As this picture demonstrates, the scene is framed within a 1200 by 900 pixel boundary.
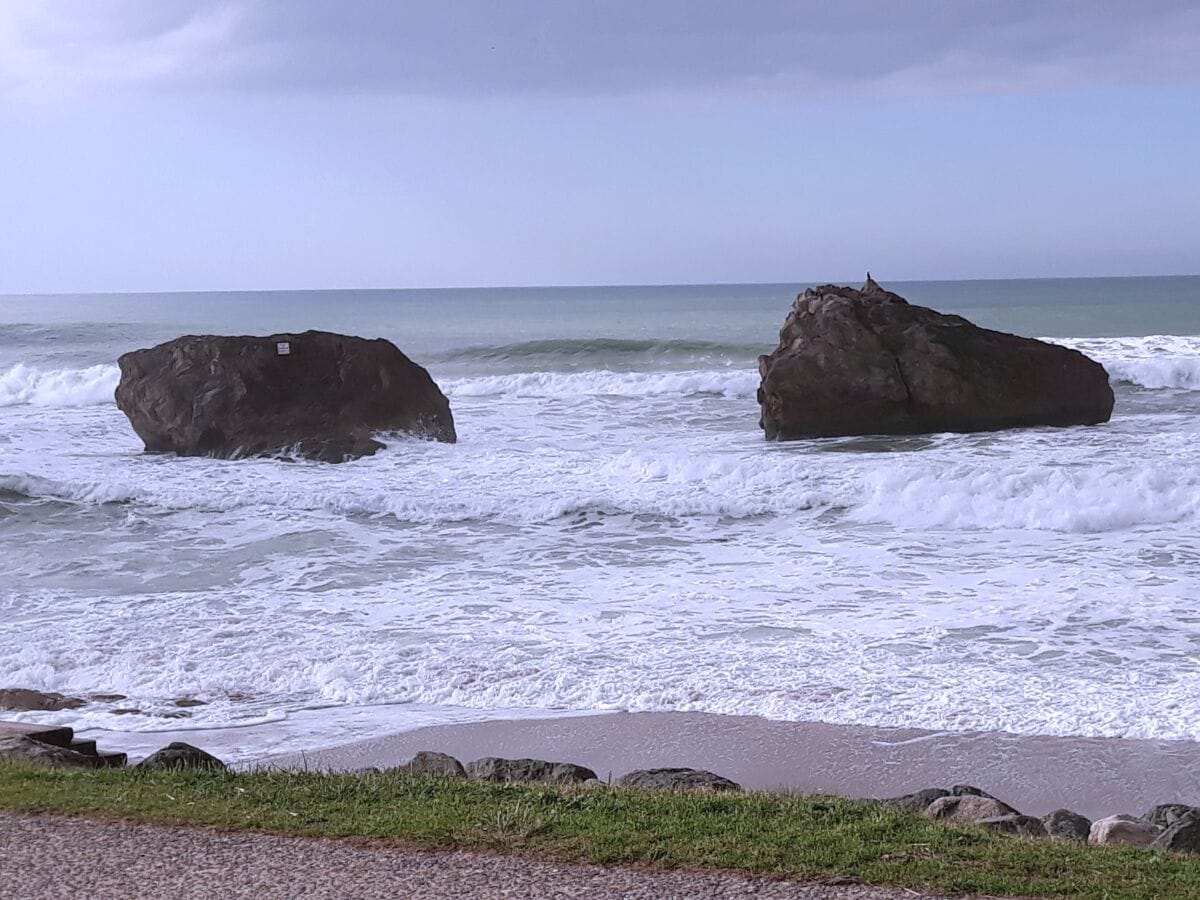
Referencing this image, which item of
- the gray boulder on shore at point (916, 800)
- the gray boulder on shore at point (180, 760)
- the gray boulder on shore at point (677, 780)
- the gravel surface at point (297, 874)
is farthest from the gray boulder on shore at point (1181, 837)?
the gray boulder on shore at point (180, 760)

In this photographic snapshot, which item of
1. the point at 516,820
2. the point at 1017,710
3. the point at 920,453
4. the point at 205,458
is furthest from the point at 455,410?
the point at 516,820

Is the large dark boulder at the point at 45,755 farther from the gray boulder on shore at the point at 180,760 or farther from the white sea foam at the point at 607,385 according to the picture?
the white sea foam at the point at 607,385

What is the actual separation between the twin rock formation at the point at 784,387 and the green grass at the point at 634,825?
14.1 meters

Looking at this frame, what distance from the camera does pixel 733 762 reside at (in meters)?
7.79

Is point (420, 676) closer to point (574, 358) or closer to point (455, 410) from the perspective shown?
point (455, 410)

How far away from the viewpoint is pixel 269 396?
20766 mm

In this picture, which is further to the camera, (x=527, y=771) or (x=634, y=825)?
(x=527, y=771)

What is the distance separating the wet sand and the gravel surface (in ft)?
5.75

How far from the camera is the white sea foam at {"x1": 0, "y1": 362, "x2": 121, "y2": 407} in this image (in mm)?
31547

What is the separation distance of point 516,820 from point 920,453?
14017 mm

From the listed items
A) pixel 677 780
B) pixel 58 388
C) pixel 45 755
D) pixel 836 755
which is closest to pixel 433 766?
pixel 677 780

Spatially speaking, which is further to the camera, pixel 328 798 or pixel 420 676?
pixel 420 676

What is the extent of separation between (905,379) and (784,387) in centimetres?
187

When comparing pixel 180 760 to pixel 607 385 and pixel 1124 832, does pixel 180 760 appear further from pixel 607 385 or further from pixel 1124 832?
pixel 607 385
